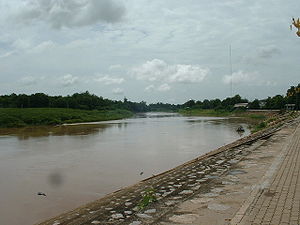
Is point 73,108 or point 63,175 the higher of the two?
point 73,108

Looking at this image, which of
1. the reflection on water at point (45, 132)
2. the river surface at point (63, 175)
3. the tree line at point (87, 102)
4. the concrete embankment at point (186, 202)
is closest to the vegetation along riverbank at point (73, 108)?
the tree line at point (87, 102)

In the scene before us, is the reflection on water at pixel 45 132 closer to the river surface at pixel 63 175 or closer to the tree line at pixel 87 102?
the river surface at pixel 63 175

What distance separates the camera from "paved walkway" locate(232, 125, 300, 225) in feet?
11.2

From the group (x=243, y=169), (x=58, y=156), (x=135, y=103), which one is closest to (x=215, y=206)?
(x=243, y=169)

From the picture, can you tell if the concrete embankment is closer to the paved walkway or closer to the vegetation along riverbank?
the paved walkway

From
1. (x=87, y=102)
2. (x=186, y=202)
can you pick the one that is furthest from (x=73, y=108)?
(x=186, y=202)

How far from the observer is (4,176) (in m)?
10.7

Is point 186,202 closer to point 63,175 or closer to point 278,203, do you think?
point 278,203

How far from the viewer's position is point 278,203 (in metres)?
4.01

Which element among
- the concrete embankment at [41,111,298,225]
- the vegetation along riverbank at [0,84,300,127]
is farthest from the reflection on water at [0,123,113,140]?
the concrete embankment at [41,111,298,225]

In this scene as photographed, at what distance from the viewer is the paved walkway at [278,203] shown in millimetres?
3412

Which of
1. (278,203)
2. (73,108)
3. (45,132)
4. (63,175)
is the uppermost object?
(73,108)

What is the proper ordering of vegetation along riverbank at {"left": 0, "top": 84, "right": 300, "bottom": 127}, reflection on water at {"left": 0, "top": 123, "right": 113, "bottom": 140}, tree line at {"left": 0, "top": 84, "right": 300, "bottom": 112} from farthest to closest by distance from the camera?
tree line at {"left": 0, "top": 84, "right": 300, "bottom": 112}
vegetation along riverbank at {"left": 0, "top": 84, "right": 300, "bottom": 127}
reflection on water at {"left": 0, "top": 123, "right": 113, "bottom": 140}

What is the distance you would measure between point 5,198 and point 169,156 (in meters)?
7.79
